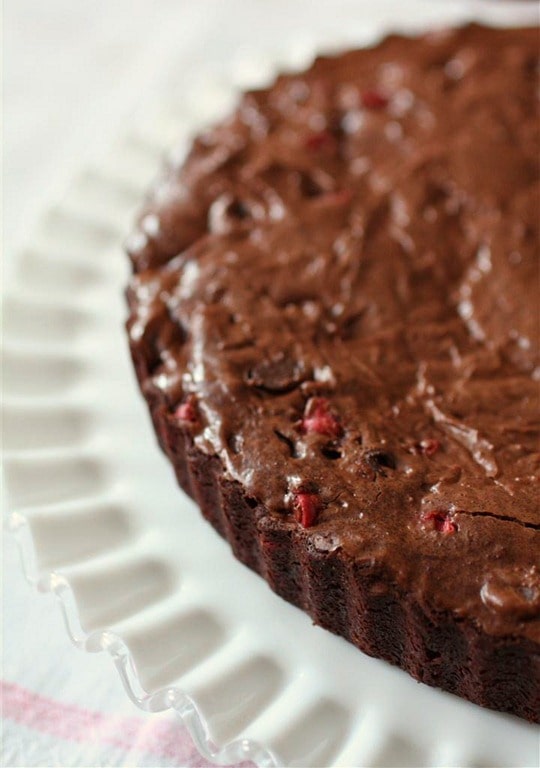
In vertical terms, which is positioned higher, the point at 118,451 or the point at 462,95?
the point at 462,95

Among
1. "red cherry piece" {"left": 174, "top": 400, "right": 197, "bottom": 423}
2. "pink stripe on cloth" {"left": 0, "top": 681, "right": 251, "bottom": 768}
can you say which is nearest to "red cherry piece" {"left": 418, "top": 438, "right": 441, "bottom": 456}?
"red cherry piece" {"left": 174, "top": 400, "right": 197, "bottom": 423}

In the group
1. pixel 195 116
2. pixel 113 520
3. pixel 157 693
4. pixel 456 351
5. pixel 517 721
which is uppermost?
pixel 195 116

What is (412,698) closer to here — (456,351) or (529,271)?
(456,351)

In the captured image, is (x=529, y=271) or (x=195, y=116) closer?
(x=529, y=271)

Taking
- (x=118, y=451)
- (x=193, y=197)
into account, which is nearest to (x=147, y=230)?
(x=193, y=197)

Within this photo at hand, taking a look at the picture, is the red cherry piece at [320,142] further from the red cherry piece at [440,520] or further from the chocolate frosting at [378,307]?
the red cherry piece at [440,520]

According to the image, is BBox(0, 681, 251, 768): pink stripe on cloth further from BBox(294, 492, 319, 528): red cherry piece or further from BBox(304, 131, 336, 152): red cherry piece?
BBox(304, 131, 336, 152): red cherry piece

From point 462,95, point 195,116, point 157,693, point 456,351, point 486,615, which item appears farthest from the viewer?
point 195,116
